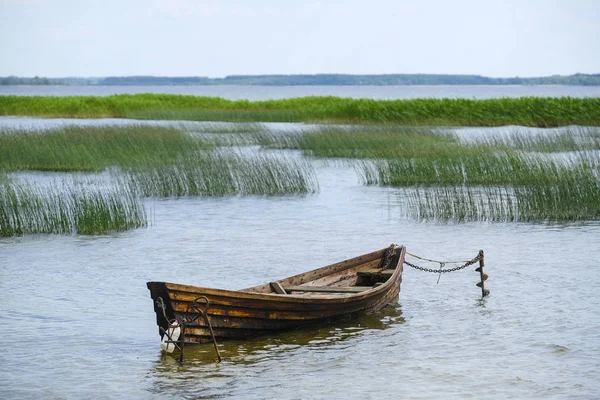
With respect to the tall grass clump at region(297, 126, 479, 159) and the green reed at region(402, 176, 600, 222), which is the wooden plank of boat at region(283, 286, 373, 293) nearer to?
the green reed at region(402, 176, 600, 222)

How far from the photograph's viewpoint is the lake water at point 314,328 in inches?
321

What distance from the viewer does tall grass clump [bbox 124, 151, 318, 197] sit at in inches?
806

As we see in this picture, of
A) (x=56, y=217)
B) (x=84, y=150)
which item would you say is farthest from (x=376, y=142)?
(x=56, y=217)

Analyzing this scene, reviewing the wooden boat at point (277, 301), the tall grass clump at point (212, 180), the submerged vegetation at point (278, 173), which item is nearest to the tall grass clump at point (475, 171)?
the submerged vegetation at point (278, 173)

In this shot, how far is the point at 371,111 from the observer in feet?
125

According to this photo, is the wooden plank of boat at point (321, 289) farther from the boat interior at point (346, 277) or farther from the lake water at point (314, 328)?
the lake water at point (314, 328)

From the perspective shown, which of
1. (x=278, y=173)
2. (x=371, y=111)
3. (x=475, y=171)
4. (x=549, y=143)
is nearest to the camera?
(x=475, y=171)

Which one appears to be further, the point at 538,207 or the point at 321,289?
the point at 538,207

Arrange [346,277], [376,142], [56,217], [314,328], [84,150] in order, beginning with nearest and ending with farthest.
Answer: [314,328] → [346,277] → [56,217] → [84,150] → [376,142]

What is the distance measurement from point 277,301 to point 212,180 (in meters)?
11.8

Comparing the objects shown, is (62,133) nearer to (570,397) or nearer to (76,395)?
(76,395)

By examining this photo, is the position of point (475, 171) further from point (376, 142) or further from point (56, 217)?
point (56, 217)

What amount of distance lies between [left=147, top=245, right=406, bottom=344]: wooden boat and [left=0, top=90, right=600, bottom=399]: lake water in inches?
7.6

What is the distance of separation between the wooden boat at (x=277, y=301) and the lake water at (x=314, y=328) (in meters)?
0.19
